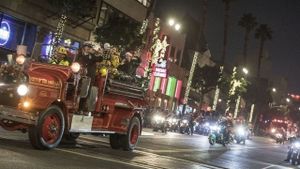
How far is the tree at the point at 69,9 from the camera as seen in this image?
3416cm

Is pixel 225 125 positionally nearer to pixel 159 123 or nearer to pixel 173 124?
pixel 159 123

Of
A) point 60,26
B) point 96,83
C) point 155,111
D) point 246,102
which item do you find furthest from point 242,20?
point 96,83

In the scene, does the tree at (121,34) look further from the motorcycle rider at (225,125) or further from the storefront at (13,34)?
the motorcycle rider at (225,125)

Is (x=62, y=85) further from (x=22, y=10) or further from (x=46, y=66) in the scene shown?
(x=22, y=10)

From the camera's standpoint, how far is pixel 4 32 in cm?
3247

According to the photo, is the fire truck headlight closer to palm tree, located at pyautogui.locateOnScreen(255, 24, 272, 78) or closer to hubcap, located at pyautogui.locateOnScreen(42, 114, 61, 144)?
hubcap, located at pyautogui.locateOnScreen(42, 114, 61, 144)

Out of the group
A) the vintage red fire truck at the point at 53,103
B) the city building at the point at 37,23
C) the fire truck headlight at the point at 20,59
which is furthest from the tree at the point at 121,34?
the fire truck headlight at the point at 20,59

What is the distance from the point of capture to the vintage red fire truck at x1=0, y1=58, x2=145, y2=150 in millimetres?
12531

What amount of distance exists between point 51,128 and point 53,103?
0.59 m

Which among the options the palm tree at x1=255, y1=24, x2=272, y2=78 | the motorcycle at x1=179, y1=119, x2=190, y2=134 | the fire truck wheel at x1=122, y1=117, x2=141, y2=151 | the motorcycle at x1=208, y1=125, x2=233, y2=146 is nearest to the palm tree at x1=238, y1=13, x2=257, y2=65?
the palm tree at x1=255, y1=24, x2=272, y2=78

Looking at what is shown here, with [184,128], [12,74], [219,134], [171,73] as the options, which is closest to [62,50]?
[12,74]

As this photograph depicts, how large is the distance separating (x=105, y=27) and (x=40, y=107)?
23.7m

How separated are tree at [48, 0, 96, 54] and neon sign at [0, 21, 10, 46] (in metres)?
2.82

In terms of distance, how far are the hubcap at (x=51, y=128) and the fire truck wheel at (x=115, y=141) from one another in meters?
4.54
